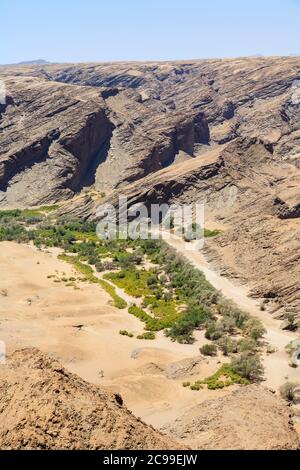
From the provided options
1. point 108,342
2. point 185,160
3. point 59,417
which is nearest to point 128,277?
point 108,342

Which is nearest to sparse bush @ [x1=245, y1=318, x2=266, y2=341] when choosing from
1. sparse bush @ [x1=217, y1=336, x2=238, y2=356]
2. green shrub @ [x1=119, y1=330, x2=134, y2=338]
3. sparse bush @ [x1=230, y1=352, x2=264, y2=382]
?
sparse bush @ [x1=217, y1=336, x2=238, y2=356]

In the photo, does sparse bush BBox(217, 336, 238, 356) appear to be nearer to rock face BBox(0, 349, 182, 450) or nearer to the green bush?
the green bush

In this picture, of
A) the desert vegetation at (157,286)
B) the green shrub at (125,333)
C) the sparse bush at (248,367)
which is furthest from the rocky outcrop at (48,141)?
the sparse bush at (248,367)

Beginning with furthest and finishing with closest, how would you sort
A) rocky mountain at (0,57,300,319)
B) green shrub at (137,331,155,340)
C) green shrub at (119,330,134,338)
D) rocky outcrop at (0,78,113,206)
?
1. rocky outcrop at (0,78,113,206)
2. rocky mountain at (0,57,300,319)
3. green shrub at (119,330,134,338)
4. green shrub at (137,331,155,340)

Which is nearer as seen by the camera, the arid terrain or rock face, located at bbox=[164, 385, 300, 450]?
the arid terrain

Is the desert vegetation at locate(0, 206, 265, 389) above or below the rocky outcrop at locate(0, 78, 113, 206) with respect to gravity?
below

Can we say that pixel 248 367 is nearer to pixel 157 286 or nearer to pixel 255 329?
pixel 255 329
